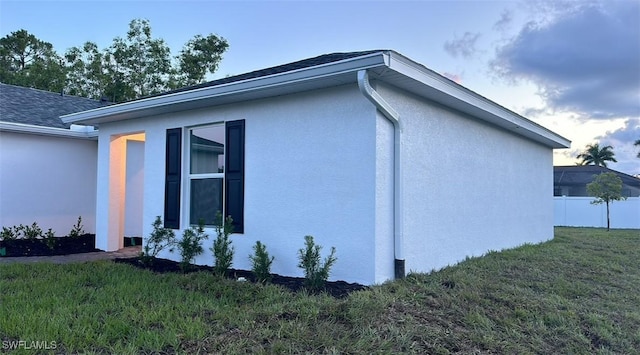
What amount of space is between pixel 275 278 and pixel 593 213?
18.2 metres

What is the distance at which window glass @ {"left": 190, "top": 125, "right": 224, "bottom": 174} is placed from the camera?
6.57 m

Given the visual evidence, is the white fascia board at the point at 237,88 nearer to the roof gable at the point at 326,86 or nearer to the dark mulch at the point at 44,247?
the roof gable at the point at 326,86

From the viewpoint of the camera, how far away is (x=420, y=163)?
5.82 m

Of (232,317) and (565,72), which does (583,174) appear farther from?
(232,317)

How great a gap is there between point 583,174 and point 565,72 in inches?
769

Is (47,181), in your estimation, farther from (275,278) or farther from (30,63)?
(30,63)

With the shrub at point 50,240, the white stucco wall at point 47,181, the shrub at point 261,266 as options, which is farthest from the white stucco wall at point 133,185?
the shrub at point 261,266

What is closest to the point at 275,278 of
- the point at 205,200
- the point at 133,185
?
the point at 205,200

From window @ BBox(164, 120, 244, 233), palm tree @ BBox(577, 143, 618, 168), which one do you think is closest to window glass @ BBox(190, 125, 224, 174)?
window @ BBox(164, 120, 244, 233)

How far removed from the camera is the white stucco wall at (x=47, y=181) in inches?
335

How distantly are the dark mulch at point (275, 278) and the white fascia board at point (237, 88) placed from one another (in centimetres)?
247

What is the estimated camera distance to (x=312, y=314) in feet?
12.4

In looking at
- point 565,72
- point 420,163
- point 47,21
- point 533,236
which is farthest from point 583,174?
point 47,21

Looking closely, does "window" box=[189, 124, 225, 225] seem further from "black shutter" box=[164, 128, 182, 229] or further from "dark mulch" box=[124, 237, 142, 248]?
"dark mulch" box=[124, 237, 142, 248]
